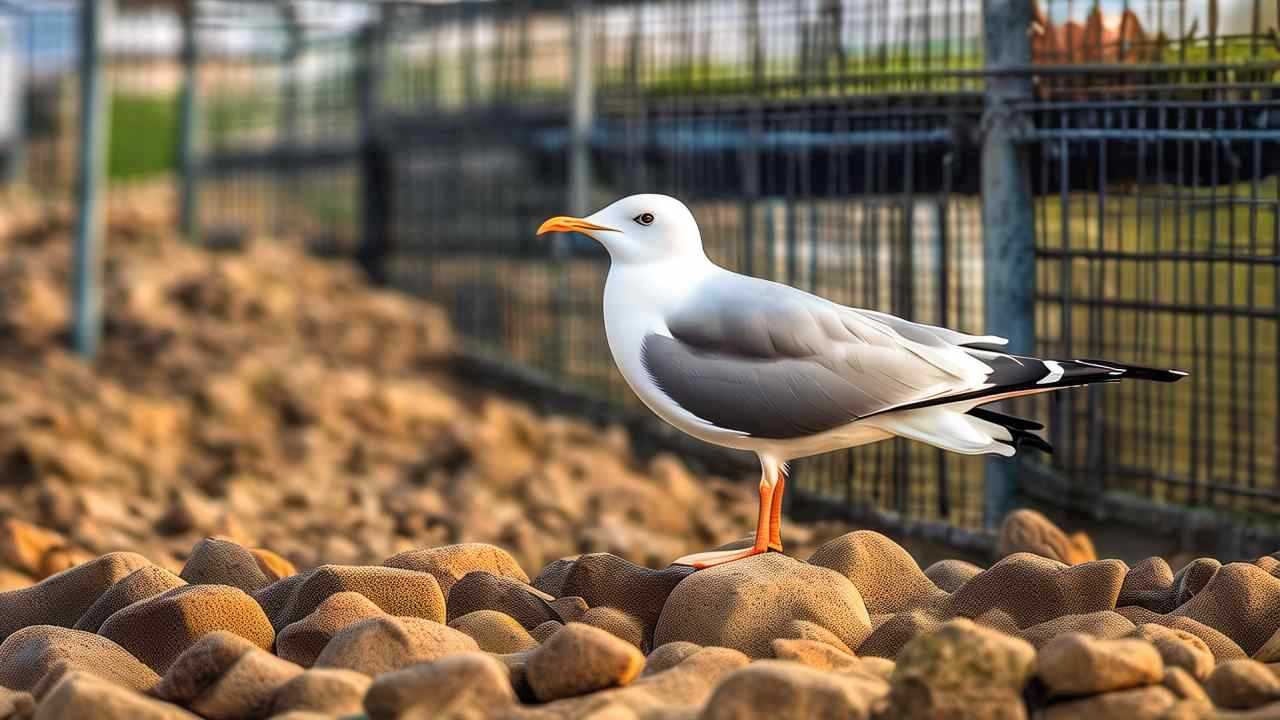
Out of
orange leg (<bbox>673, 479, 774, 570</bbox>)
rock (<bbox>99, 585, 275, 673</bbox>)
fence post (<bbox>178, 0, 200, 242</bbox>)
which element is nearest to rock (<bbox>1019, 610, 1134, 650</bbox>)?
orange leg (<bbox>673, 479, 774, 570</bbox>)


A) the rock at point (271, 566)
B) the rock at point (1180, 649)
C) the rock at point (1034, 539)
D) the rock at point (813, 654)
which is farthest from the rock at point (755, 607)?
the rock at point (1034, 539)

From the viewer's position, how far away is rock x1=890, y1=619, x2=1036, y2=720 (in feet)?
10.1

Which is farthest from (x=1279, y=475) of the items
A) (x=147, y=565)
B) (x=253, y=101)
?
(x=253, y=101)

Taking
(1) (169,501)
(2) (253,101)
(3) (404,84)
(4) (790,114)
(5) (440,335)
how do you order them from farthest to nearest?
(2) (253,101), (3) (404,84), (5) (440,335), (1) (169,501), (4) (790,114)

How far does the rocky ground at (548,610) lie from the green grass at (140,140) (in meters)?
18.2

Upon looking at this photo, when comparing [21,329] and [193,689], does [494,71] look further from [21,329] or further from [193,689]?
[193,689]

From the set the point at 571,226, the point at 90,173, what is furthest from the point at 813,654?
the point at 90,173

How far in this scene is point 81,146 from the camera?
12.5 meters

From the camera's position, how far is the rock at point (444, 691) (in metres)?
3.19

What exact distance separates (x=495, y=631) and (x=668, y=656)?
0.50 meters

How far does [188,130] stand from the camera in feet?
57.1

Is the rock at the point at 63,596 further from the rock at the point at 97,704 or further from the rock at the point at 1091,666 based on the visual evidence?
the rock at the point at 1091,666

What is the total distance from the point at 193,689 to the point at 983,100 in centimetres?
396

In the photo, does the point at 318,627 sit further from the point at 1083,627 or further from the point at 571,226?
the point at 1083,627
